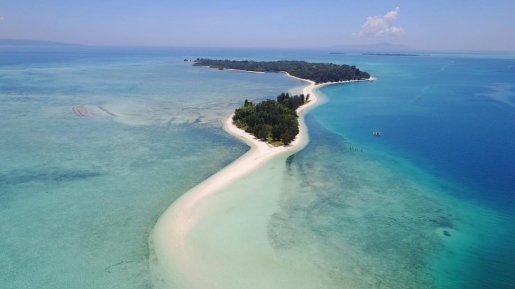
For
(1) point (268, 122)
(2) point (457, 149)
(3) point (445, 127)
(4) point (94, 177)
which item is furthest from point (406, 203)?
(3) point (445, 127)

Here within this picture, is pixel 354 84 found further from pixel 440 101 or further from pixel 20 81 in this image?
pixel 20 81

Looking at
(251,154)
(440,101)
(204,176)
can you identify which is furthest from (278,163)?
(440,101)

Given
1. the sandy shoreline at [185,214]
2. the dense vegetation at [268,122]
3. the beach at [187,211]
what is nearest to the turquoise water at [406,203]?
the dense vegetation at [268,122]

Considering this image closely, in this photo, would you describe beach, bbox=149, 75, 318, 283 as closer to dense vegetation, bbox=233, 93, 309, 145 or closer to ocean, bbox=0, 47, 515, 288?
ocean, bbox=0, 47, 515, 288

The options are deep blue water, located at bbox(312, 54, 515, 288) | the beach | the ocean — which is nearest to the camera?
the ocean

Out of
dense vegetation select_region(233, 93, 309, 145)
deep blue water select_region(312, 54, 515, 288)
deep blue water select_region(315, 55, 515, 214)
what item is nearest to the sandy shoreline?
dense vegetation select_region(233, 93, 309, 145)

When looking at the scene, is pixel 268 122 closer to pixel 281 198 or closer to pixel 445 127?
pixel 281 198

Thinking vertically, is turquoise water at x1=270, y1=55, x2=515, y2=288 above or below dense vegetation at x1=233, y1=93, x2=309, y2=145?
below
